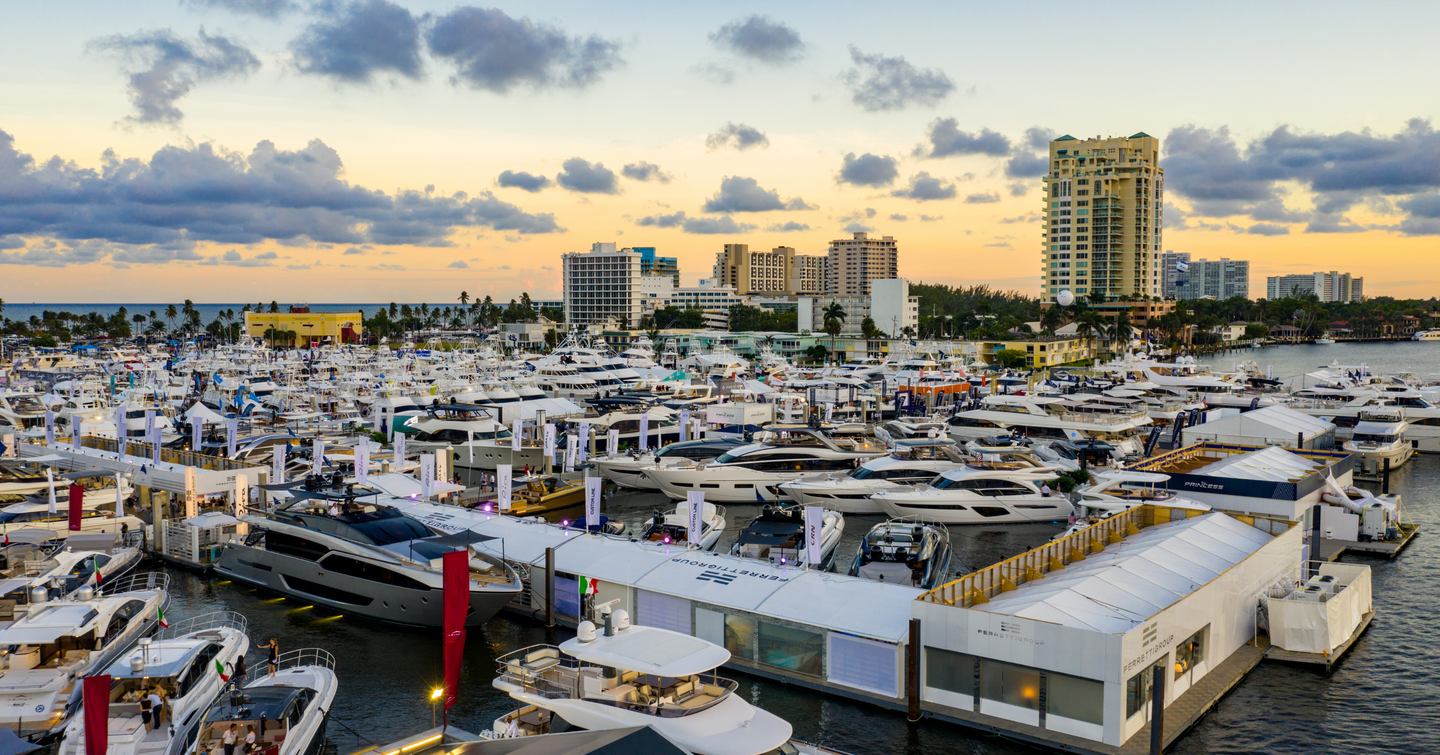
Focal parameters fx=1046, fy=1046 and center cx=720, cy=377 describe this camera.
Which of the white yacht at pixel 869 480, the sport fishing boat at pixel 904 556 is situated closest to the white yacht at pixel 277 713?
the sport fishing boat at pixel 904 556

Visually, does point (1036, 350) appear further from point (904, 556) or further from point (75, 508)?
point (75, 508)

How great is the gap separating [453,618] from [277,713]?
10.4 feet

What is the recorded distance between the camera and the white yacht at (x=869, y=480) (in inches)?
1572

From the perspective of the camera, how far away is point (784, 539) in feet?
99.7

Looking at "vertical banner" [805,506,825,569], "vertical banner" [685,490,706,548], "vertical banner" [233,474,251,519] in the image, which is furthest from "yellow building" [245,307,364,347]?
"vertical banner" [805,506,825,569]

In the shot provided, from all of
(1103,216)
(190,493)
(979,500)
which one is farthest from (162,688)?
(1103,216)

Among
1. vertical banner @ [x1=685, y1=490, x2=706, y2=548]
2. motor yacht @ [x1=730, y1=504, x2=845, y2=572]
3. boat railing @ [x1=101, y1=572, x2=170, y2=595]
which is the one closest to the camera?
boat railing @ [x1=101, y1=572, x2=170, y2=595]

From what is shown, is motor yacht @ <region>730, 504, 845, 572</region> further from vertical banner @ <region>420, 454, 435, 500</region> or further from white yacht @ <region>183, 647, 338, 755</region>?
white yacht @ <region>183, 647, 338, 755</region>

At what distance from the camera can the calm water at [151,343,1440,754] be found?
19.6 metres

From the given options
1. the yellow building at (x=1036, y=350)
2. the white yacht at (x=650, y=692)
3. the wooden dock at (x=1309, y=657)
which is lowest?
the wooden dock at (x=1309, y=657)

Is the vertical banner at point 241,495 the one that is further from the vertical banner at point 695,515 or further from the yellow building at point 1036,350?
the yellow building at point 1036,350

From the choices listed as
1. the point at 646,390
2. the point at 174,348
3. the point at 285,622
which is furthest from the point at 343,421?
the point at 174,348

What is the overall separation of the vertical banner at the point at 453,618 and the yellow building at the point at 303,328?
143290 mm

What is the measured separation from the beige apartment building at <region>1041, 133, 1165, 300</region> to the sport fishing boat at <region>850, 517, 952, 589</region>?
174m
